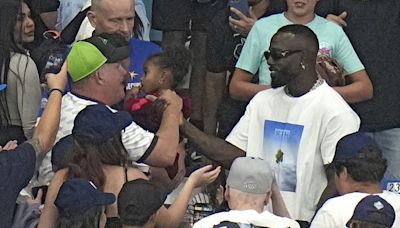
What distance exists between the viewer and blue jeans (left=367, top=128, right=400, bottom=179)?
7289mm

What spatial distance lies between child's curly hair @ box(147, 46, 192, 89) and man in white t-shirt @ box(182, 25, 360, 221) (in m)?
0.47

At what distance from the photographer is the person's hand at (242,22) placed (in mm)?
7344

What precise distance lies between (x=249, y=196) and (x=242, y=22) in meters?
2.11

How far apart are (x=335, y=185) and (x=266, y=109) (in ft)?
1.91

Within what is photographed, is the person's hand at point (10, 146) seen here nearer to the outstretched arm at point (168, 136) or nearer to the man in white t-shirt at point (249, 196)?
the outstretched arm at point (168, 136)

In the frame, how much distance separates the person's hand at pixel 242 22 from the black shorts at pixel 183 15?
86cm

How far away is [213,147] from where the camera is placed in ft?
20.8

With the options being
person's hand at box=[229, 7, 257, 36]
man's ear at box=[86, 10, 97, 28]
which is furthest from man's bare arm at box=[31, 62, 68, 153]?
person's hand at box=[229, 7, 257, 36]

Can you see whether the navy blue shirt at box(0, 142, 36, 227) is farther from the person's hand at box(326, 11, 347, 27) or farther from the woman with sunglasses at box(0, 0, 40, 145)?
the person's hand at box(326, 11, 347, 27)

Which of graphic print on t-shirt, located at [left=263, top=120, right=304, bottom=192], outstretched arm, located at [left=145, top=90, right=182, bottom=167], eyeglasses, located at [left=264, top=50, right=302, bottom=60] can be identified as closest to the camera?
outstretched arm, located at [left=145, top=90, right=182, bottom=167]

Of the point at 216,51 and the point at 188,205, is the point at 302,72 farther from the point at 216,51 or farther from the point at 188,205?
the point at 216,51

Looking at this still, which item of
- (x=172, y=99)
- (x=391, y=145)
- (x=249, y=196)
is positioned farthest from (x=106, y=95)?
(x=391, y=145)

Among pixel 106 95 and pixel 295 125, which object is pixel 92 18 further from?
pixel 295 125

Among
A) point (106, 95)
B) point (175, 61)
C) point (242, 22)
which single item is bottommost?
point (106, 95)
